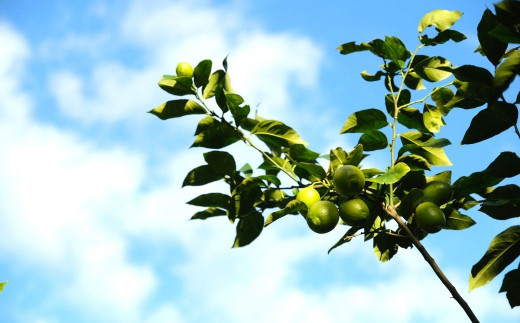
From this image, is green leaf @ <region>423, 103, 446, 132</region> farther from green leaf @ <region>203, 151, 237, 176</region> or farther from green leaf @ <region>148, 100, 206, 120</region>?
green leaf @ <region>148, 100, 206, 120</region>

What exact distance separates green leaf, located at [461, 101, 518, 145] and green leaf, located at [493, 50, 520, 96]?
58 mm

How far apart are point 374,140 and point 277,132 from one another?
1.26 feet

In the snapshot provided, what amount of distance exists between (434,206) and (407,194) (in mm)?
114

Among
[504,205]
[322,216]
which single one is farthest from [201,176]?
[504,205]

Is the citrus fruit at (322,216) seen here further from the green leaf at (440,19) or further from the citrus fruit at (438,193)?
the green leaf at (440,19)

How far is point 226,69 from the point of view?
1978 millimetres

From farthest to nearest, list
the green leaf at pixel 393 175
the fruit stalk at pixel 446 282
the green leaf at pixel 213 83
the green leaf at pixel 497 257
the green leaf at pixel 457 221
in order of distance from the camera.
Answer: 1. the green leaf at pixel 213 83
2. the green leaf at pixel 457 221
3. the green leaf at pixel 393 175
4. the green leaf at pixel 497 257
5. the fruit stalk at pixel 446 282

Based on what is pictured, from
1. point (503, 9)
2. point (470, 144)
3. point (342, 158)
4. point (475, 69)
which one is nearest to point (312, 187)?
point (342, 158)

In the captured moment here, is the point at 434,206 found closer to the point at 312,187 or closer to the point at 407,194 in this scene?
the point at 407,194

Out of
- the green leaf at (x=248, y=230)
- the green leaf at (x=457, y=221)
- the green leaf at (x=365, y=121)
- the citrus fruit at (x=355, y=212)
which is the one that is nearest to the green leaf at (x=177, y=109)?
the green leaf at (x=248, y=230)

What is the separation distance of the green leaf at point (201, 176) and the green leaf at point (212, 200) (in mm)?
62

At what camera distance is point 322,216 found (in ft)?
5.54

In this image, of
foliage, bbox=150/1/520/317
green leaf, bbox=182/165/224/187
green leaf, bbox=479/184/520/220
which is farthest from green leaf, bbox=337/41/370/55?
green leaf, bbox=479/184/520/220

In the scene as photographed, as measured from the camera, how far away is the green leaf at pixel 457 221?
1.76 metres
